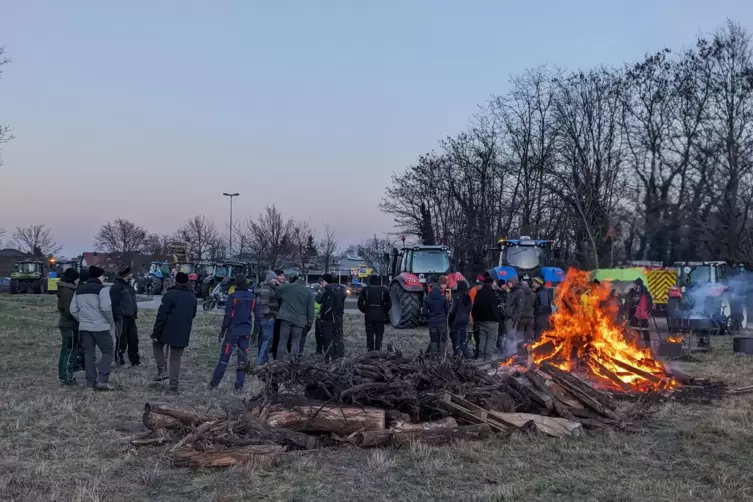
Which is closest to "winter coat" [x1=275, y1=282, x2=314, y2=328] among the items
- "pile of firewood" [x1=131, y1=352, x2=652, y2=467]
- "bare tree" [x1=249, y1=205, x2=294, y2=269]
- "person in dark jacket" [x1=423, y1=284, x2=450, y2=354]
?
"person in dark jacket" [x1=423, y1=284, x2=450, y2=354]

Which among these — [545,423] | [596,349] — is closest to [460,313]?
[596,349]

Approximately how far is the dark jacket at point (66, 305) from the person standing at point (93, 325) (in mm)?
489

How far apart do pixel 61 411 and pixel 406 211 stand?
4009cm

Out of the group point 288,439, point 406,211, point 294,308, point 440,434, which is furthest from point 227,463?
point 406,211

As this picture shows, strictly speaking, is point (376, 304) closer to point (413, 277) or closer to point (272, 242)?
point (413, 277)

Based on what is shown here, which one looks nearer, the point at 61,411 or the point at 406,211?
the point at 61,411

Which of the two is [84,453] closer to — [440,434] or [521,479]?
[440,434]

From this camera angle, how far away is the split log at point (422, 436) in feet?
21.5

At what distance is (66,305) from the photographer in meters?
10.1

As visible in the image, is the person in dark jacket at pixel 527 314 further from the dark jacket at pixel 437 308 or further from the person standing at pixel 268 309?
the person standing at pixel 268 309

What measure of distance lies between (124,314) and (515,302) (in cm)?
749

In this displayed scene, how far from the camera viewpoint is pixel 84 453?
20.3 ft

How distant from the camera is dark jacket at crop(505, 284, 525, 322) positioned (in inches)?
538

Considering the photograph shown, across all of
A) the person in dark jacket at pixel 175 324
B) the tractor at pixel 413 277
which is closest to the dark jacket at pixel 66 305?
the person in dark jacket at pixel 175 324
